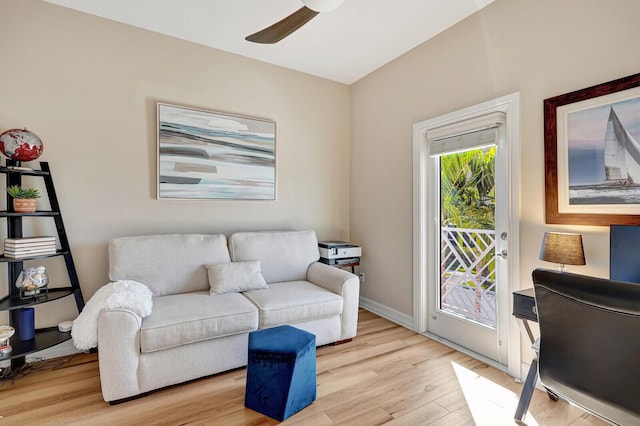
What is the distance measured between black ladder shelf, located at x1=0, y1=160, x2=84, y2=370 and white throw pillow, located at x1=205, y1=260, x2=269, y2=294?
0.99 metres

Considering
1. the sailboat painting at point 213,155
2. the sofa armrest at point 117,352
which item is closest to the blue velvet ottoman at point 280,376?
the sofa armrest at point 117,352

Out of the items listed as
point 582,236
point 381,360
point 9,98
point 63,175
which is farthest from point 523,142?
point 9,98

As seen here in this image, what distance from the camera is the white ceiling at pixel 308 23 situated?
2447 millimetres

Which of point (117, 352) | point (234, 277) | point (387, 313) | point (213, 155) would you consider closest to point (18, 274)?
point (117, 352)

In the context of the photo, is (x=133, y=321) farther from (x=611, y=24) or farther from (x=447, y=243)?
(x=611, y=24)

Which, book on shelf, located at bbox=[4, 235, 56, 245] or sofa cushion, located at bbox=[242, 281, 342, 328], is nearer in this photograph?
book on shelf, located at bbox=[4, 235, 56, 245]

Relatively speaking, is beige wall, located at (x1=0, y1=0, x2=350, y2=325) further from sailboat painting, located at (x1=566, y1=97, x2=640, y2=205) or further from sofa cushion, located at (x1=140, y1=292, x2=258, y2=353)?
sailboat painting, located at (x1=566, y1=97, x2=640, y2=205)

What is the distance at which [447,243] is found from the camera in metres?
2.91

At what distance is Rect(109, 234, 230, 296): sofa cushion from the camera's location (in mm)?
2469

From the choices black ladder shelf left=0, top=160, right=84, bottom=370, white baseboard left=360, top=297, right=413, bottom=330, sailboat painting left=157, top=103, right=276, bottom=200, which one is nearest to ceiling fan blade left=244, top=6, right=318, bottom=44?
sailboat painting left=157, top=103, right=276, bottom=200

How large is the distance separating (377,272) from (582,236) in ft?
6.47

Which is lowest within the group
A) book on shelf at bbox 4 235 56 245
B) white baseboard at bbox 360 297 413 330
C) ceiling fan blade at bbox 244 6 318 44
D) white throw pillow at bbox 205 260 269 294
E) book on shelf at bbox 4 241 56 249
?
white baseboard at bbox 360 297 413 330

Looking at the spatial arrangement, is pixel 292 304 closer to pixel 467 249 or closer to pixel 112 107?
pixel 467 249

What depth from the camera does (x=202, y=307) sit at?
7.34 ft
